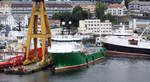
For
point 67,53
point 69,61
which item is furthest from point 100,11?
point 67,53

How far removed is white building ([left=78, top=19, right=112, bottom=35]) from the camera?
3930 centimetres

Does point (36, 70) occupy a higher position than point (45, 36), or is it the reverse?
point (45, 36)

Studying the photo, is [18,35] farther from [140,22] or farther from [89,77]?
[140,22]

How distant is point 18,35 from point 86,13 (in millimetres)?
15319

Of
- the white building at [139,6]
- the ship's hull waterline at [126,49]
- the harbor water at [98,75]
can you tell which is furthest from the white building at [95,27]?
the white building at [139,6]

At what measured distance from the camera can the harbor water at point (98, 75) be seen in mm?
21781

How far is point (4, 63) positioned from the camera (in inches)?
940

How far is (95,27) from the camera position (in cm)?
3969

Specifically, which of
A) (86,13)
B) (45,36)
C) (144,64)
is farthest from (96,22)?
(45,36)

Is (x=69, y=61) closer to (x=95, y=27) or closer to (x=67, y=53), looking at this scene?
(x=67, y=53)

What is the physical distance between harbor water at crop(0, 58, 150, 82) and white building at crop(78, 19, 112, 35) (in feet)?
41.5

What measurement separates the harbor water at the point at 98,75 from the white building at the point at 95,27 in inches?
498

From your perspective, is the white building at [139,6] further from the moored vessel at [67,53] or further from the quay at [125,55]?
the moored vessel at [67,53]

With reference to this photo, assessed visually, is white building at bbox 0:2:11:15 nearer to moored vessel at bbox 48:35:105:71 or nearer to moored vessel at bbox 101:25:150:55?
moored vessel at bbox 101:25:150:55
